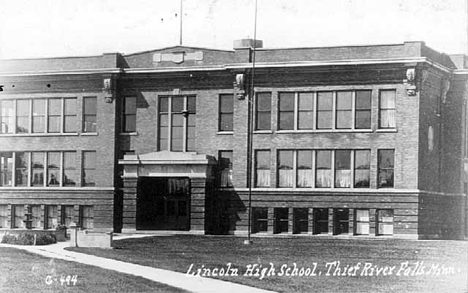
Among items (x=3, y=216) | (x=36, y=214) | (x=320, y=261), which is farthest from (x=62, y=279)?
(x=3, y=216)

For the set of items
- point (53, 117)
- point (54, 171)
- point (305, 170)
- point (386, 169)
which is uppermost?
point (53, 117)

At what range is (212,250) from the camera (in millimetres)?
28391

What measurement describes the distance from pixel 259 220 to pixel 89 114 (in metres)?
11.2

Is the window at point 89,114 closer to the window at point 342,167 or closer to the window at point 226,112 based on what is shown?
the window at point 226,112

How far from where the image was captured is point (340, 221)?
40906 mm

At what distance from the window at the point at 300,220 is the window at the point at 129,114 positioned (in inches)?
401

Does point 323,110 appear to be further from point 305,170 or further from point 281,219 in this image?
point 281,219

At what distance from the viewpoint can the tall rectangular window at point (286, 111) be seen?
41812 millimetres

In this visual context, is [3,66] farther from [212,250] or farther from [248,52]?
[212,250]

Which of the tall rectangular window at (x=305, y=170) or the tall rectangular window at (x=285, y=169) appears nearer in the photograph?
the tall rectangular window at (x=305, y=170)

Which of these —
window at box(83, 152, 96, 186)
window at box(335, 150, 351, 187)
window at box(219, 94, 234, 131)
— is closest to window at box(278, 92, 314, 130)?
window at box(335, 150, 351, 187)

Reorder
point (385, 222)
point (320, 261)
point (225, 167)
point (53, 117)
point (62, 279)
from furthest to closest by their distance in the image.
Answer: point (53, 117) < point (225, 167) < point (385, 222) < point (320, 261) < point (62, 279)

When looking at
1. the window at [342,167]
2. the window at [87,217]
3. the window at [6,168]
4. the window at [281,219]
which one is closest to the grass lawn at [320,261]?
the window at [281,219]

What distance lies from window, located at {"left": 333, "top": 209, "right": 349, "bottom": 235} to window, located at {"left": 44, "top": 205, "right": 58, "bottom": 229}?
51.2ft
